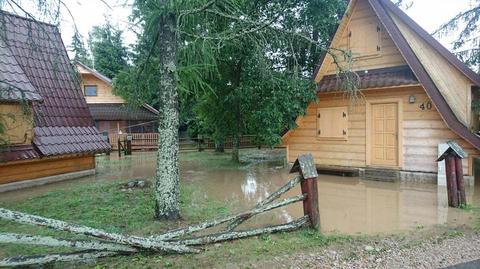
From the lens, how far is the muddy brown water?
5826 millimetres

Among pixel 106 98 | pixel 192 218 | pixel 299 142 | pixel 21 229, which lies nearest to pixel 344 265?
pixel 192 218

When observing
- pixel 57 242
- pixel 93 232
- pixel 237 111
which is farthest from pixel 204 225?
pixel 237 111

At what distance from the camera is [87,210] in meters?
6.67

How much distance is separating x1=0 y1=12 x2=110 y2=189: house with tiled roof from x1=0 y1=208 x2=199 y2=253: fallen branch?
609cm

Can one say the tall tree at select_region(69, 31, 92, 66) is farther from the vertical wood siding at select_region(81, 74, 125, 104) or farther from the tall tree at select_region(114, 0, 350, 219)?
the vertical wood siding at select_region(81, 74, 125, 104)

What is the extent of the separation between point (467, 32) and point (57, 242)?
1346 cm

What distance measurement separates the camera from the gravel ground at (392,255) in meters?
3.94

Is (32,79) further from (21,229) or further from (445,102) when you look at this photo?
(445,102)

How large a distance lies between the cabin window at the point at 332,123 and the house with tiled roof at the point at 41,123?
737 cm

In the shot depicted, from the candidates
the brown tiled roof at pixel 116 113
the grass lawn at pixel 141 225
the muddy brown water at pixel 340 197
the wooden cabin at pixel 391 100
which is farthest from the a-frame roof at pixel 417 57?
the brown tiled roof at pixel 116 113

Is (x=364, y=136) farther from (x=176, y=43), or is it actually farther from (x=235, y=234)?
(x=235, y=234)

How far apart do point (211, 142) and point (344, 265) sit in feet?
67.5

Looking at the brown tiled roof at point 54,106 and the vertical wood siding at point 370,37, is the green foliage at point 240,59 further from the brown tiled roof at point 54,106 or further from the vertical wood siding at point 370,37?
the brown tiled roof at point 54,106

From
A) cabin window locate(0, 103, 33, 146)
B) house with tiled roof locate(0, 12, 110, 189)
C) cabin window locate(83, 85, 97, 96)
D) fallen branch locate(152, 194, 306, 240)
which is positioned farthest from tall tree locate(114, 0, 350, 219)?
cabin window locate(83, 85, 97, 96)
